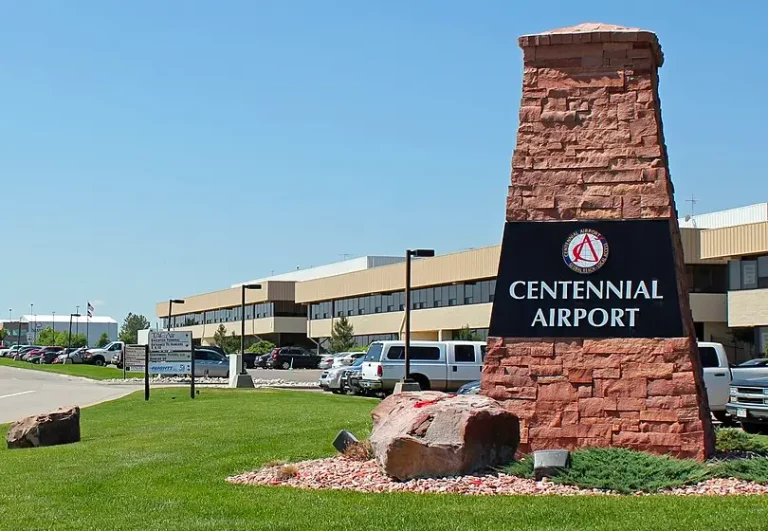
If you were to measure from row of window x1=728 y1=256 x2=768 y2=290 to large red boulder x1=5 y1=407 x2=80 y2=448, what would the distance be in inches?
1551

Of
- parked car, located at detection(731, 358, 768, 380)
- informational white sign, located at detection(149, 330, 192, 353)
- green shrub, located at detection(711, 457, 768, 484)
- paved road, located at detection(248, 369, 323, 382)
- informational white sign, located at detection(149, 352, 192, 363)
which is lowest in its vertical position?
green shrub, located at detection(711, 457, 768, 484)

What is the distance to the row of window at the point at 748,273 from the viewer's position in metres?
50.8

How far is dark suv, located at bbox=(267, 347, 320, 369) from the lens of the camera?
72.3 metres

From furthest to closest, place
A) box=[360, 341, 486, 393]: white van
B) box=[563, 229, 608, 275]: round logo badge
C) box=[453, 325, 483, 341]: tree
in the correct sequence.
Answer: box=[453, 325, 483, 341]: tree → box=[360, 341, 486, 393]: white van → box=[563, 229, 608, 275]: round logo badge

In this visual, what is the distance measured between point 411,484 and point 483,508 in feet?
4.47

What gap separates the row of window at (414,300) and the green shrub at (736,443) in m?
44.4

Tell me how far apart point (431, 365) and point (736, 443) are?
66.8ft

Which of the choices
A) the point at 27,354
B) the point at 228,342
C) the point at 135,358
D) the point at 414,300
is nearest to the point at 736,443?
the point at 135,358

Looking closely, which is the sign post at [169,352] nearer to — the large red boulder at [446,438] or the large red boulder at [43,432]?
the large red boulder at [43,432]

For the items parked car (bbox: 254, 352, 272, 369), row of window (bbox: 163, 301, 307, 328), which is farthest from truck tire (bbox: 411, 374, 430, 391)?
row of window (bbox: 163, 301, 307, 328)

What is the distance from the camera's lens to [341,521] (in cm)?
905

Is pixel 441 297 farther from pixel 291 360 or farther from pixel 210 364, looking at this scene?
pixel 210 364

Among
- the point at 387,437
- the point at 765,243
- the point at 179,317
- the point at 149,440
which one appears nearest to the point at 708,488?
the point at 387,437

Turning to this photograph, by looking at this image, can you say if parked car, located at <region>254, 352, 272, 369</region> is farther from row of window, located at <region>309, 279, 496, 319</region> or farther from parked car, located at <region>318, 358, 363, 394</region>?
parked car, located at <region>318, 358, 363, 394</region>
